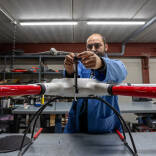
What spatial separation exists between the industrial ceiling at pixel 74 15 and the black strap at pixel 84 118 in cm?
164

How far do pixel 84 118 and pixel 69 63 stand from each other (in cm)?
39

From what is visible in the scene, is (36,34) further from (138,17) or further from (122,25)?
(138,17)

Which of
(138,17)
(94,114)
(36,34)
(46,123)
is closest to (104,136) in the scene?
(94,114)

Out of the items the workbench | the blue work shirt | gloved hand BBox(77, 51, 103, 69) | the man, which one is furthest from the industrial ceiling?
the workbench

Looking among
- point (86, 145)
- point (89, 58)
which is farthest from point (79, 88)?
point (86, 145)

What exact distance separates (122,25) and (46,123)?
235cm

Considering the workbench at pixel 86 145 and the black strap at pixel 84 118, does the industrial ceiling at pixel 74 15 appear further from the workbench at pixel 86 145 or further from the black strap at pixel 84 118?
the workbench at pixel 86 145

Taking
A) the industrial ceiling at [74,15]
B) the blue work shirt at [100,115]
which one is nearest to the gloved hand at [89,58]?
the blue work shirt at [100,115]

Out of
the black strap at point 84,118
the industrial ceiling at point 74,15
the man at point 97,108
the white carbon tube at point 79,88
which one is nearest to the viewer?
the white carbon tube at point 79,88

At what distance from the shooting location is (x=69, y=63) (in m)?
0.62

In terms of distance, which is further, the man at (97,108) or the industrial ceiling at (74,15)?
the industrial ceiling at (74,15)

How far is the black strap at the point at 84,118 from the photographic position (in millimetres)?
845

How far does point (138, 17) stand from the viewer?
7.94ft

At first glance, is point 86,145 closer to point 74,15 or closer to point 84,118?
point 84,118
